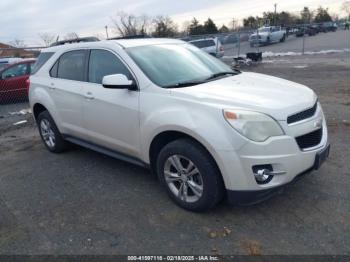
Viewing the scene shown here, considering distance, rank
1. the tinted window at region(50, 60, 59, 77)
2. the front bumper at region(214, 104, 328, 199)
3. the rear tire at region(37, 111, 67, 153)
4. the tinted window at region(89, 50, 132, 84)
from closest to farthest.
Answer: the front bumper at region(214, 104, 328, 199) → the tinted window at region(89, 50, 132, 84) → the tinted window at region(50, 60, 59, 77) → the rear tire at region(37, 111, 67, 153)

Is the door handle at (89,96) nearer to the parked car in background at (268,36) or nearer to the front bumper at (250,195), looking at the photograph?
the front bumper at (250,195)

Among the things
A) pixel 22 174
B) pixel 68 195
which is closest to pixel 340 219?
pixel 68 195

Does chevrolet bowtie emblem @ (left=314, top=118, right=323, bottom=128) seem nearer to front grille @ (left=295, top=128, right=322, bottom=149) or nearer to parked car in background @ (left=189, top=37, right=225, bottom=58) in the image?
front grille @ (left=295, top=128, right=322, bottom=149)

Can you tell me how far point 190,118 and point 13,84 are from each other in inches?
434

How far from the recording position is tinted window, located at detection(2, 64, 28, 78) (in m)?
12.8

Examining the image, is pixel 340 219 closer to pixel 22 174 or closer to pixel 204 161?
pixel 204 161

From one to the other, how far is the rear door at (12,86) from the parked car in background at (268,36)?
26294 millimetres

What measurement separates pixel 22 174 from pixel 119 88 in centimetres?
236

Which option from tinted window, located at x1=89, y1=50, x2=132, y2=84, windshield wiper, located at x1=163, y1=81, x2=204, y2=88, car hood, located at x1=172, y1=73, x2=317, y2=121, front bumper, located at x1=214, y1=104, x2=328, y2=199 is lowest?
front bumper, located at x1=214, y1=104, x2=328, y2=199

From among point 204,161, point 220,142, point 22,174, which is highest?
point 220,142

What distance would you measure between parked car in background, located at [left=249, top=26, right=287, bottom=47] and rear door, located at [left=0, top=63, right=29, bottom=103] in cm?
2629

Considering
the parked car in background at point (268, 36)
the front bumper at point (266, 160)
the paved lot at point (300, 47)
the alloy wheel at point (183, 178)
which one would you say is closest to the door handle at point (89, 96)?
the alloy wheel at point (183, 178)

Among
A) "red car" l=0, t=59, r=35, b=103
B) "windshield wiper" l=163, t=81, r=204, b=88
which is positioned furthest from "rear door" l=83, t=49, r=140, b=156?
"red car" l=0, t=59, r=35, b=103

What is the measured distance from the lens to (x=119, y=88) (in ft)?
13.4
